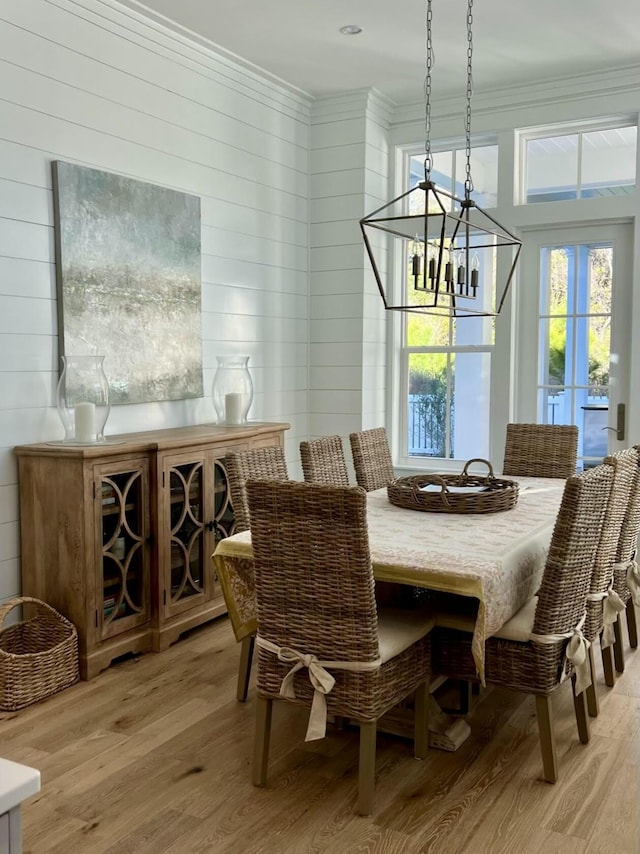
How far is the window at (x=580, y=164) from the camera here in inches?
198

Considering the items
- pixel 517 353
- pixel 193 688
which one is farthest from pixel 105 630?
pixel 517 353

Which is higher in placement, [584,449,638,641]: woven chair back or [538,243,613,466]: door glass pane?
[538,243,613,466]: door glass pane

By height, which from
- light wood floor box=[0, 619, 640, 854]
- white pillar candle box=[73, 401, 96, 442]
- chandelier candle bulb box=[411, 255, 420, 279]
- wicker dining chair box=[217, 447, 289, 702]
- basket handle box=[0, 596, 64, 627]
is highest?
chandelier candle bulb box=[411, 255, 420, 279]

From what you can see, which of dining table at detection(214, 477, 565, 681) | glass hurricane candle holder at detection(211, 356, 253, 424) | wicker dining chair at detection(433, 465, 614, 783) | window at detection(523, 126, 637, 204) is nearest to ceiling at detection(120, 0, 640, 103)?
window at detection(523, 126, 637, 204)

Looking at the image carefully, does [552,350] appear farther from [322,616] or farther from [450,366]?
[322,616]

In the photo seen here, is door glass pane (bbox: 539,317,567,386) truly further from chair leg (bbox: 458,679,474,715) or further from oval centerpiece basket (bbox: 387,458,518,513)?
chair leg (bbox: 458,679,474,715)

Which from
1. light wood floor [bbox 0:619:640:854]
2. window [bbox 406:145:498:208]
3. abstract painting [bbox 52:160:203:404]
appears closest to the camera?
light wood floor [bbox 0:619:640:854]

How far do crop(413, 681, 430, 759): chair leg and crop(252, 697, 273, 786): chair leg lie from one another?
1.68ft

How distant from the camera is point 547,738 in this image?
2611mm

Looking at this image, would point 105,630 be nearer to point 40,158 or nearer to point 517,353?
point 40,158

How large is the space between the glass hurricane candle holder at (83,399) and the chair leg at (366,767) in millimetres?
1837

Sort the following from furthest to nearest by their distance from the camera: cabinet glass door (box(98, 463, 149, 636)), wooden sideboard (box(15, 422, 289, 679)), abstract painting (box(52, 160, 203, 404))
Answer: abstract painting (box(52, 160, 203, 404)) < cabinet glass door (box(98, 463, 149, 636)) < wooden sideboard (box(15, 422, 289, 679))

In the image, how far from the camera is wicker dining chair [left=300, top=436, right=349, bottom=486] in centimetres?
386

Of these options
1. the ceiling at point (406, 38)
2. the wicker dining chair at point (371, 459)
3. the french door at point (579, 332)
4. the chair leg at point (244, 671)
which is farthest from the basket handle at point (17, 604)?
the french door at point (579, 332)
